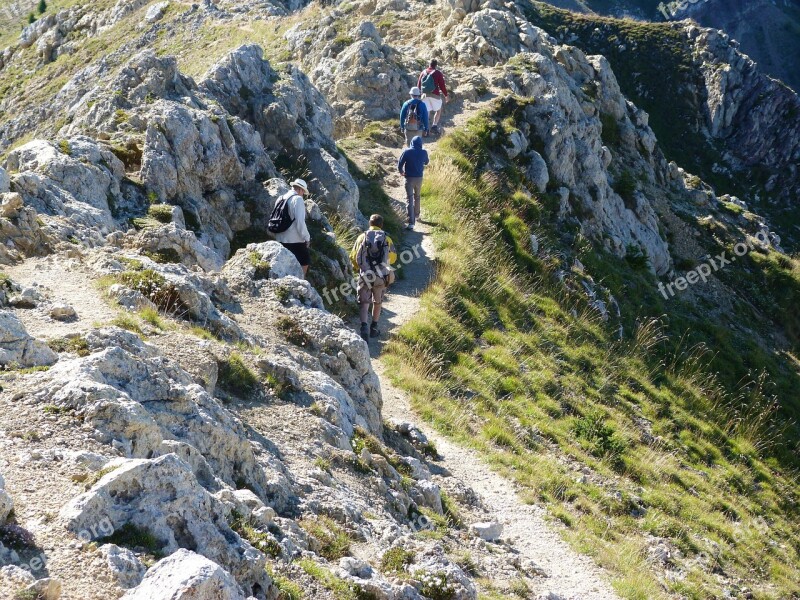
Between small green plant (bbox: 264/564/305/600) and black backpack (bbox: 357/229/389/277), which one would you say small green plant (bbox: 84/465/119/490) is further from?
black backpack (bbox: 357/229/389/277)

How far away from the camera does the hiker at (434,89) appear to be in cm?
2584

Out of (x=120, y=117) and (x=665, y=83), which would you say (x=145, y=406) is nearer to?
(x=120, y=117)

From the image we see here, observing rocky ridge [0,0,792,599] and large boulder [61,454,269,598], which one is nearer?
large boulder [61,454,269,598]

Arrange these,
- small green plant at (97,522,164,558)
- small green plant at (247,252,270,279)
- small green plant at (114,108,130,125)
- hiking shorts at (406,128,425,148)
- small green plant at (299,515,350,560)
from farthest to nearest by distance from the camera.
A: hiking shorts at (406,128,425,148)
small green plant at (114,108,130,125)
small green plant at (247,252,270,279)
small green plant at (299,515,350,560)
small green plant at (97,522,164,558)

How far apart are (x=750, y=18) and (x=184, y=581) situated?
154717mm

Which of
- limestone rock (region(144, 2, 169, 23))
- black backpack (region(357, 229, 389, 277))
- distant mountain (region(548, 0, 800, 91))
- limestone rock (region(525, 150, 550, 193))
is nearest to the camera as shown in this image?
black backpack (region(357, 229, 389, 277))

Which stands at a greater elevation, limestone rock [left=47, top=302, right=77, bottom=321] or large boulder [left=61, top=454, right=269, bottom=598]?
limestone rock [left=47, top=302, right=77, bottom=321]

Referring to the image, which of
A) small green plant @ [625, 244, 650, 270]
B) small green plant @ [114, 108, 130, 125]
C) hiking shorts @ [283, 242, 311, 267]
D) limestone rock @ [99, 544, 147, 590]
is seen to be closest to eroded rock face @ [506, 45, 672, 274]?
small green plant @ [625, 244, 650, 270]

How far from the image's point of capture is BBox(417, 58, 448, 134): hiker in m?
25.8

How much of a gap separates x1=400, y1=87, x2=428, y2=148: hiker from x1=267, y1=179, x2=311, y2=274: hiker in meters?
9.97

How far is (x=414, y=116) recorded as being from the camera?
938 inches

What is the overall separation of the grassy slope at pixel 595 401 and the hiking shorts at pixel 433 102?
187cm

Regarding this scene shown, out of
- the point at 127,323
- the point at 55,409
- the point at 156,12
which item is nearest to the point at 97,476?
the point at 55,409

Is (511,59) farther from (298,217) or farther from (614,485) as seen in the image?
(614,485)
